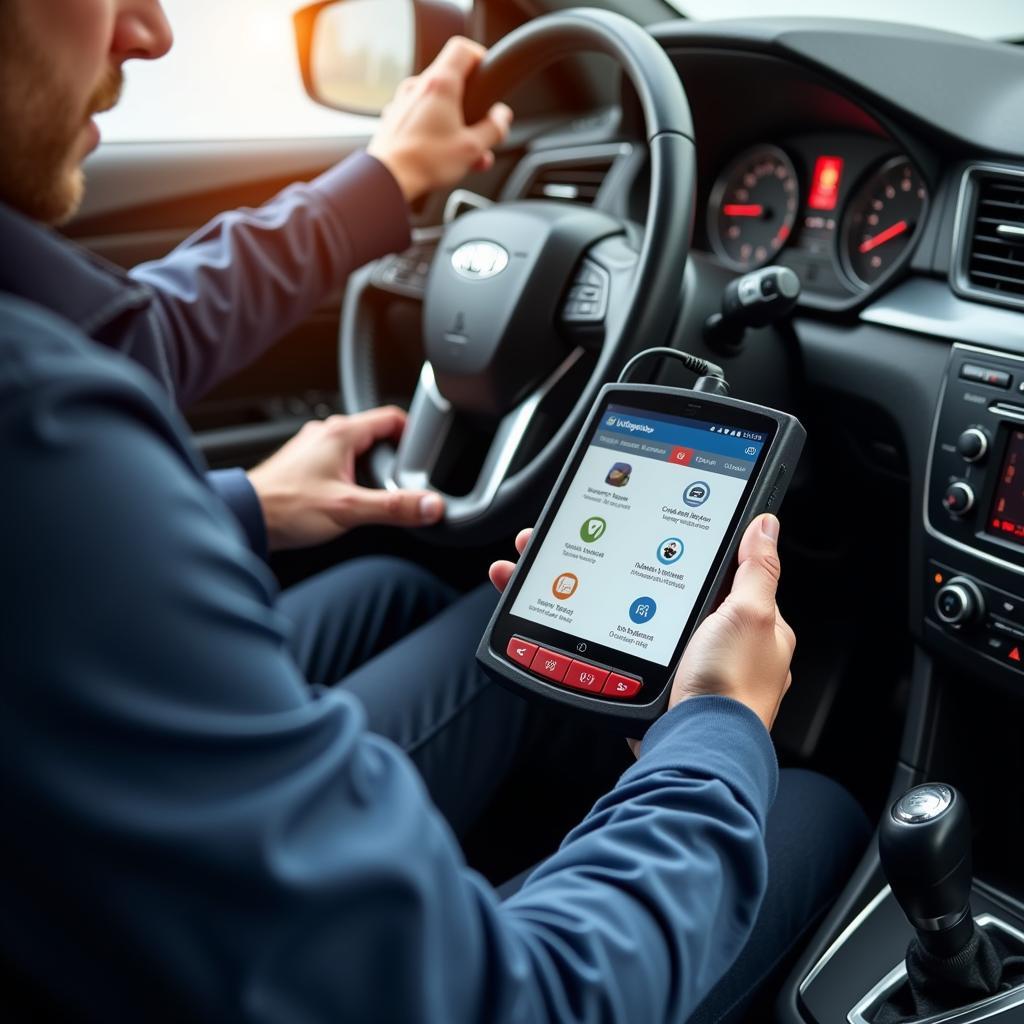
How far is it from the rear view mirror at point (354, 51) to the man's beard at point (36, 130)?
3.80 ft

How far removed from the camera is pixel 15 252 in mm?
482

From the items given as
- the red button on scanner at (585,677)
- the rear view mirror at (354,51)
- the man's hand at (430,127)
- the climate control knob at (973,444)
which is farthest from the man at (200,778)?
the rear view mirror at (354,51)

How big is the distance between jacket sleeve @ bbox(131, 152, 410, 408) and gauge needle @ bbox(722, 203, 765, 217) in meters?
0.49

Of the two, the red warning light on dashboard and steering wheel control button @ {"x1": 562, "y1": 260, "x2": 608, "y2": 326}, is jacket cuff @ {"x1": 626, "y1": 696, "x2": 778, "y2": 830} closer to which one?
steering wheel control button @ {"x1": 562, "y1": 260, "x2": 608, "y2": 326}

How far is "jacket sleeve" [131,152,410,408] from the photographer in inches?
46.1

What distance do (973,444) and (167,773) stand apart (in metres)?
0.86

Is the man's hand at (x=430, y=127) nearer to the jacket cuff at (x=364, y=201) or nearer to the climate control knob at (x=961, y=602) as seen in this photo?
the jacket cuff at (x=364, y=201)

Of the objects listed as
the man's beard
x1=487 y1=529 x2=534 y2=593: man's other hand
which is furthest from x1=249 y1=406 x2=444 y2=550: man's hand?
the man's beard

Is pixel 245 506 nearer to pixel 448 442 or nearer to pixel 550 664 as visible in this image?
pixel 448 442

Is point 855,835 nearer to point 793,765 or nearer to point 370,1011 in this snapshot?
point 793,765

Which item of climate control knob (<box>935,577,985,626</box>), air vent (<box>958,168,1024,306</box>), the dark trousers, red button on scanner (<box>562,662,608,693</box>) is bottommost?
the dark trousers

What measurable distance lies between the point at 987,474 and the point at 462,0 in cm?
105

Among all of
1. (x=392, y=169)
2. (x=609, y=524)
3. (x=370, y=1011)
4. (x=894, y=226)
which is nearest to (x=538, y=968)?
(x=370, y=1011)

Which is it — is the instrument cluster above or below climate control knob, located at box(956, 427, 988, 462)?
above
